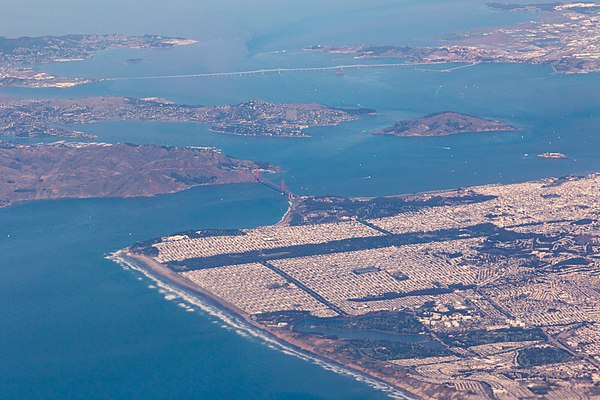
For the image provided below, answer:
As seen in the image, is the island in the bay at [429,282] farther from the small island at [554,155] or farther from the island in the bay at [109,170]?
the small island at [554,155]

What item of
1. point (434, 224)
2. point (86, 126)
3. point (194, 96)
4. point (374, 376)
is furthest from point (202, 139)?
point (374, 376)

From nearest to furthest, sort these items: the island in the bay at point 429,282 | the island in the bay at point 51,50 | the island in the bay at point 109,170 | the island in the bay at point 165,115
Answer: the island in the bay at point 429,282
the island in the bay at point 109,170
the island in the bay at point 165,115
the island in the bay at point 51,50

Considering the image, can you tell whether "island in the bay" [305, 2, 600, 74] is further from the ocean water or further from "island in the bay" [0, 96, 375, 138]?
"island in the bay" [0, 96, 375, 138]

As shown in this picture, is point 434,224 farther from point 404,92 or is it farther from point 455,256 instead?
point 404,92

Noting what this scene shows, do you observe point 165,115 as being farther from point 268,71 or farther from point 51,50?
point 51,50

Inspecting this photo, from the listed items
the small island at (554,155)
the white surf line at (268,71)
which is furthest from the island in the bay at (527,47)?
the small island at (554,155)
